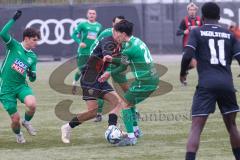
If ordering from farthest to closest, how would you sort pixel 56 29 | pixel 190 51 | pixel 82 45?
pixel 56 29 < pixel 82 45 < pixel 190 51

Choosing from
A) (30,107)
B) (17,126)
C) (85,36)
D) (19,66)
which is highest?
(19,66)

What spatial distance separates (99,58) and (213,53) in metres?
3.52

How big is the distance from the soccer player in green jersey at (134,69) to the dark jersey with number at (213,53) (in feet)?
7.12

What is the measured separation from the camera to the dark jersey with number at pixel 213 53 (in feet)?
25.4

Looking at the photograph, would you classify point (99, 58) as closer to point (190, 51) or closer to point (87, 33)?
point (190, 51)

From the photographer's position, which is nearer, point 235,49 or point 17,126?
point 235,49

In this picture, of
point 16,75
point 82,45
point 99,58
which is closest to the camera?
point 16,75

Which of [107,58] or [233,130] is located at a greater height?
[107,58]

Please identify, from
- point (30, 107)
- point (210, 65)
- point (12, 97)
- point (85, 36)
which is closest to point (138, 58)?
point (30, 107)

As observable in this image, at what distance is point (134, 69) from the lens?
33.6ft

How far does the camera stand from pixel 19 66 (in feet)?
34.0

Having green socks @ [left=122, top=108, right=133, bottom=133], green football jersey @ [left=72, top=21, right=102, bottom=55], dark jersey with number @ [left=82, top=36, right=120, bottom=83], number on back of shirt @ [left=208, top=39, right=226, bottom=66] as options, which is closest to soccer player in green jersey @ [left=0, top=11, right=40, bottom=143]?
dark jersey with number @ [left=82, top=36, right=120, bottom=83]

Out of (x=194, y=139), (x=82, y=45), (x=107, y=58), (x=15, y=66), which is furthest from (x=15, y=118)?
(x=82, y=45)

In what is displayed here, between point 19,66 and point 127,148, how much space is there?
1.97m
